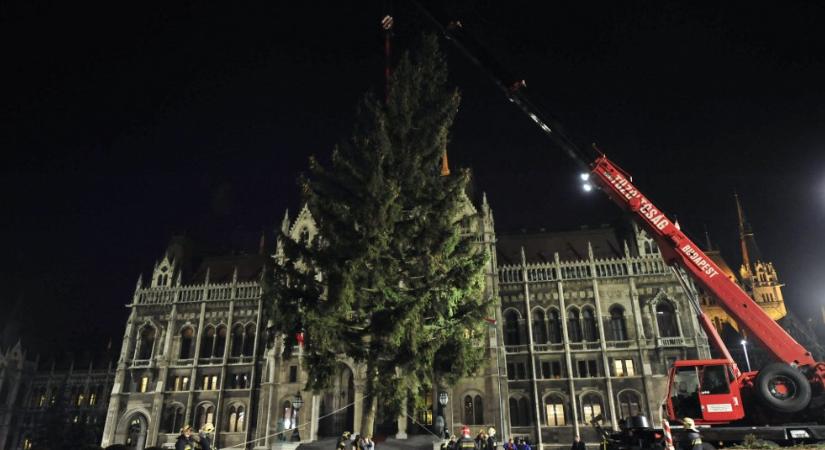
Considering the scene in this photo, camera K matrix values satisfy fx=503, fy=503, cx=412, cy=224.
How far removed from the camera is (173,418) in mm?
42375

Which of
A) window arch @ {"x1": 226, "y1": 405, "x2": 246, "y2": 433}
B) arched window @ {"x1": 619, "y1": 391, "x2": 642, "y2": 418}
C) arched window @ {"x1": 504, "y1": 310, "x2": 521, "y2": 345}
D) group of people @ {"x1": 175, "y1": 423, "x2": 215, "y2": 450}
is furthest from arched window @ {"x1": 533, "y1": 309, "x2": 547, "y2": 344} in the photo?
group of people @ {"x1": 175, "y1": 423, "x2": 215, "y2": 450}

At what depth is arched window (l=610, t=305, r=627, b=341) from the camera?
129ft

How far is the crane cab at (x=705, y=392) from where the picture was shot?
14.0 metres

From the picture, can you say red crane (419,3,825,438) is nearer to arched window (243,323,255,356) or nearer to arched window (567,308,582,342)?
arched window (567,308,582,342)

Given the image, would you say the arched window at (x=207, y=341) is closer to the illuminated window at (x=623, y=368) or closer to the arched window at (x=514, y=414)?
the arched window at (x=514, y=414)

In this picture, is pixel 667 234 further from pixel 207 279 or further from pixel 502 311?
pixel 207 279

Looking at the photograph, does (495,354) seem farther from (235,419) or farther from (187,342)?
(187,342)

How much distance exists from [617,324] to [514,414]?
1079 cm

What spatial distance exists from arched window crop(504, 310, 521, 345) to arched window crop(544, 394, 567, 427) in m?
4.92

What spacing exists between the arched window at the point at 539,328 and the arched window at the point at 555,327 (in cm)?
55

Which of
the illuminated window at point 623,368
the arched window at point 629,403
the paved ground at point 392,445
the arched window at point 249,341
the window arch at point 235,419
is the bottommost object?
the paved ground at point 392,445

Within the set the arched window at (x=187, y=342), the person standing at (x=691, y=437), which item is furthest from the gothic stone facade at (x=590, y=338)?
the arched window at (x=187, y=342)

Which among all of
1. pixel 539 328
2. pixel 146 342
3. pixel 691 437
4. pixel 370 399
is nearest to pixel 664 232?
pixel 691 437

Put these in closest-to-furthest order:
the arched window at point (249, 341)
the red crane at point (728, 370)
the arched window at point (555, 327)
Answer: the red crane at point (728, 370), the arched window at point (555, 327), the arched window at point (249, 341)
